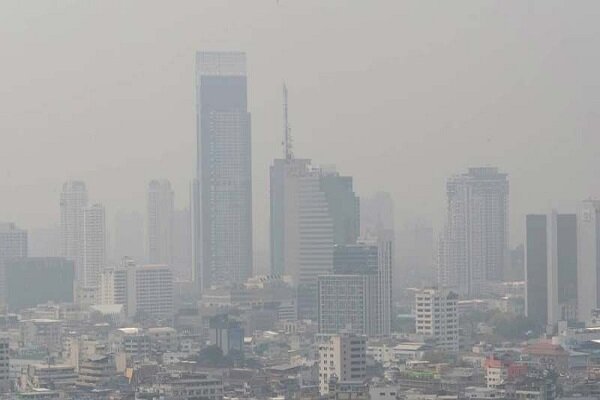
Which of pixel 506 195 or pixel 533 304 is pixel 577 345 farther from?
pixel 506 195

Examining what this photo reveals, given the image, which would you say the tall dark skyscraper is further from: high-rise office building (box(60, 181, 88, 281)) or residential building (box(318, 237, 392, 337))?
high-rise office building (box(60, 181, 88, 281))

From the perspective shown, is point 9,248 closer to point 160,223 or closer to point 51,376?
point 160,223

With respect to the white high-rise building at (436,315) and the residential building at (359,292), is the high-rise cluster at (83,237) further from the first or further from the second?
the white high-rise building at (436,315)

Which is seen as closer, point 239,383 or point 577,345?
point 239,383

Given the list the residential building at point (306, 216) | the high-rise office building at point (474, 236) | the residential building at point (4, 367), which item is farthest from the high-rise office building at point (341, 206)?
the residential building at point (4, 367)

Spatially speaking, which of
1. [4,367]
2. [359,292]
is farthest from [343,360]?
[359,292]

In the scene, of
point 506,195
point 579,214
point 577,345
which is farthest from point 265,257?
point 577,345
